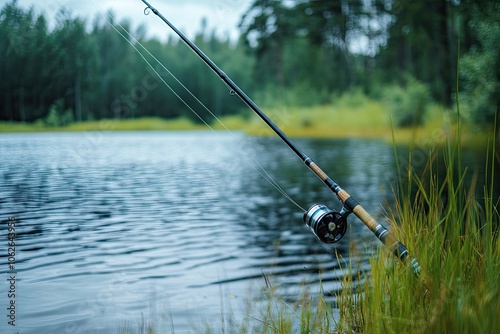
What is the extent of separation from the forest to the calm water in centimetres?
172

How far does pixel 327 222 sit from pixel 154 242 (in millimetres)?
3432

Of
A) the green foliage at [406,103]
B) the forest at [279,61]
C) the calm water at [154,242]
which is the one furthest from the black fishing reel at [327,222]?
the green foliage at [406,103]

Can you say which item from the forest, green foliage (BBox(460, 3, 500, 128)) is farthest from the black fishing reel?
green foliage (BBox(460, 3, 500, 128))

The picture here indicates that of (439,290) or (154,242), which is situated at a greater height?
(439,290)

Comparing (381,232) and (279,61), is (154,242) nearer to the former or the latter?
(381,232)

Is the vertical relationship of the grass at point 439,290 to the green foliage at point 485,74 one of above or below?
below

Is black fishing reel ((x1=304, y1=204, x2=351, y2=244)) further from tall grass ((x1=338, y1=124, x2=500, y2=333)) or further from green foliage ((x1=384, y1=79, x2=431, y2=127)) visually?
green foliage ((x1=384, y1=79, x2=431, y2=127))

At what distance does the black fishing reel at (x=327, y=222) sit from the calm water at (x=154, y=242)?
18 cm

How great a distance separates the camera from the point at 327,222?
277cm

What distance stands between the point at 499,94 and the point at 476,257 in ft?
43.8

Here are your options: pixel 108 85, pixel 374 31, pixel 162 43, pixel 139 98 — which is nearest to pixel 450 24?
pixel 374 31

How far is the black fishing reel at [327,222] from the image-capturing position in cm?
276

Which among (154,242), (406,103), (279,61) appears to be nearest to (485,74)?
(406,103)

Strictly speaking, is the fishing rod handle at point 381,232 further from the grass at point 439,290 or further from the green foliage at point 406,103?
the green foliage at point 406,103
